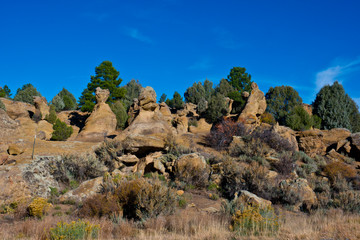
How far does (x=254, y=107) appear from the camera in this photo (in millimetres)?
25547

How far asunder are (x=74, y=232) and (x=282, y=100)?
40.4 metres

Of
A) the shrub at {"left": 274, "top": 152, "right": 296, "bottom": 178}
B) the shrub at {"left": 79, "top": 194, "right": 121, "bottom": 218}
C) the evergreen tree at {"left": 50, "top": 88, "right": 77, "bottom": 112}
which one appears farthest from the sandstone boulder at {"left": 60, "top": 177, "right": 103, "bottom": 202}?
the evergreen tree at {"left": 50, "top": 88, "right": 77, "bottom": 112}

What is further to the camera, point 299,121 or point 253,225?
point 299,121

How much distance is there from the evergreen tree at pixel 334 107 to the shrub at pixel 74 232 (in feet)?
123

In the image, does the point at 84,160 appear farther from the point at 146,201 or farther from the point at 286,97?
the point at 286,97

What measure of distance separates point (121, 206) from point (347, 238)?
5953 mm

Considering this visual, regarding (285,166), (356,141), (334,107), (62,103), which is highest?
(62,103)

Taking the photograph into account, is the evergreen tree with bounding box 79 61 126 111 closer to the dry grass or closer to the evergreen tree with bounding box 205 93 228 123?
the evergreen tree with bounding box 205 93 228 123

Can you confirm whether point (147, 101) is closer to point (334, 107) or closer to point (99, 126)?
point (99, 126)

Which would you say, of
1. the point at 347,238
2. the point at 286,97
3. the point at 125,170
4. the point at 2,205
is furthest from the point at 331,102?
the point at 2,205

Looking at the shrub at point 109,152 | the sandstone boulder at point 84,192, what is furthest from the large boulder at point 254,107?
the sandstone boulder at point 84,192

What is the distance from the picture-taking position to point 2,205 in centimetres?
867

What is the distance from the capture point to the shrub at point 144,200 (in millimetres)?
7598

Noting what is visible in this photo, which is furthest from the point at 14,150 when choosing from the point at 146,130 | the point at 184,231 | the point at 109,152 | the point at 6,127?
the point at 184,231
